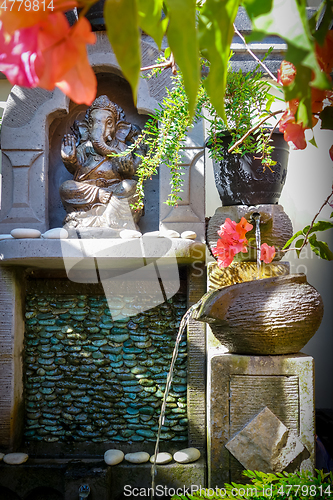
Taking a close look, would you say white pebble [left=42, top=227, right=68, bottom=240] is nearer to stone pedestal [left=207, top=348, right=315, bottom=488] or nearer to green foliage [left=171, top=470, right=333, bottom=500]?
stone pedestal [left=207, top=348, right=315, bottom=488]

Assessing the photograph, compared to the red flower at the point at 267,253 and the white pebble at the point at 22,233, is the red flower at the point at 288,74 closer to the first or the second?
the red flower at the point at 267,253

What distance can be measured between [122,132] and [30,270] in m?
0.82

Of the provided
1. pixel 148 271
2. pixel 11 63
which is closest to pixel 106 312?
pixel 148 271

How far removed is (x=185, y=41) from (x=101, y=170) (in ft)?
6.10

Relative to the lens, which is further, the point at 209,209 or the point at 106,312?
the point at 209,209

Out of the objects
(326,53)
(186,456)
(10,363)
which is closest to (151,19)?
(326,53)

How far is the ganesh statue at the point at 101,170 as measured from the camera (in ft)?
6.26

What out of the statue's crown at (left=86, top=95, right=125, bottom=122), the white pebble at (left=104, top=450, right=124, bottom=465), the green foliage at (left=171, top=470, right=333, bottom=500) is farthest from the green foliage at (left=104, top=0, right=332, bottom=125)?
the statue's crown at (left=86, top=95, right=125, bottom=122)

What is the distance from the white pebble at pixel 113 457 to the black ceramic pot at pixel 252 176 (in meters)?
1.11

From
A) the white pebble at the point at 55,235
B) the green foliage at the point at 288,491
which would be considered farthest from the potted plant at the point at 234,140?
the green foliage at the point at 288,491

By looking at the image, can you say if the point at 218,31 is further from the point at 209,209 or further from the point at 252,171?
the point at 209,209

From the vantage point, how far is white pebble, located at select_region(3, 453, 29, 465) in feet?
5.36

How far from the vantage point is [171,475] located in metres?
1.60

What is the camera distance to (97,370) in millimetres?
1876
